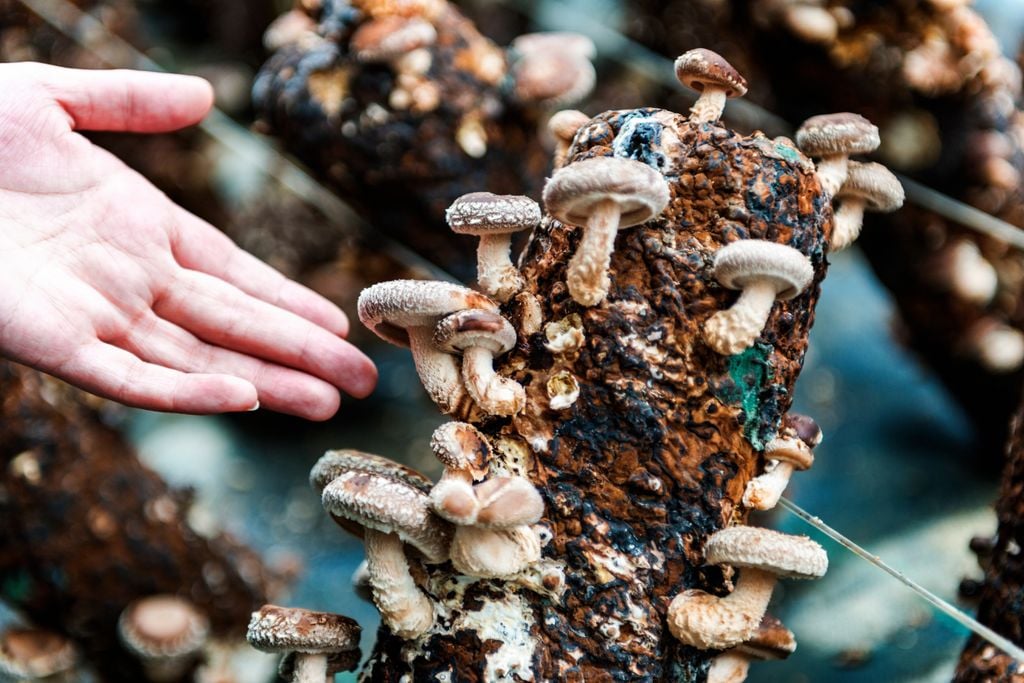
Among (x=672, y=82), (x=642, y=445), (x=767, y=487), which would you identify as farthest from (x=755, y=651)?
(x=672, y=82)

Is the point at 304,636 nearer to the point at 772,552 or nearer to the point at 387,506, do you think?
the point at 387,506

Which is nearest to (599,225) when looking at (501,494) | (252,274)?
(501,494)

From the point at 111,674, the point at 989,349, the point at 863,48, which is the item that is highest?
the point at 863,48

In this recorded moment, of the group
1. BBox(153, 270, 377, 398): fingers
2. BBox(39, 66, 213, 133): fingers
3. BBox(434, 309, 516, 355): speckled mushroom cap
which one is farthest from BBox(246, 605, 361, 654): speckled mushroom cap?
BBox(39, 66, 213, 133): fingers

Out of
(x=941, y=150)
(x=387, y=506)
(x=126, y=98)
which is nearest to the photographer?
(x=387, y=506)

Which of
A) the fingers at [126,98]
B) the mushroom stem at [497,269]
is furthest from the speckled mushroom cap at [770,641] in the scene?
the fingers at [126,98]

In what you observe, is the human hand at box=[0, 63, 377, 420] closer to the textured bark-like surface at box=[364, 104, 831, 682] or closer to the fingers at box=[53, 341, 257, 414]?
the fingers at box=[53, 341, 257, 414]

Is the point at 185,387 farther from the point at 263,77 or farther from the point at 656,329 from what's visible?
the point at 263,77
